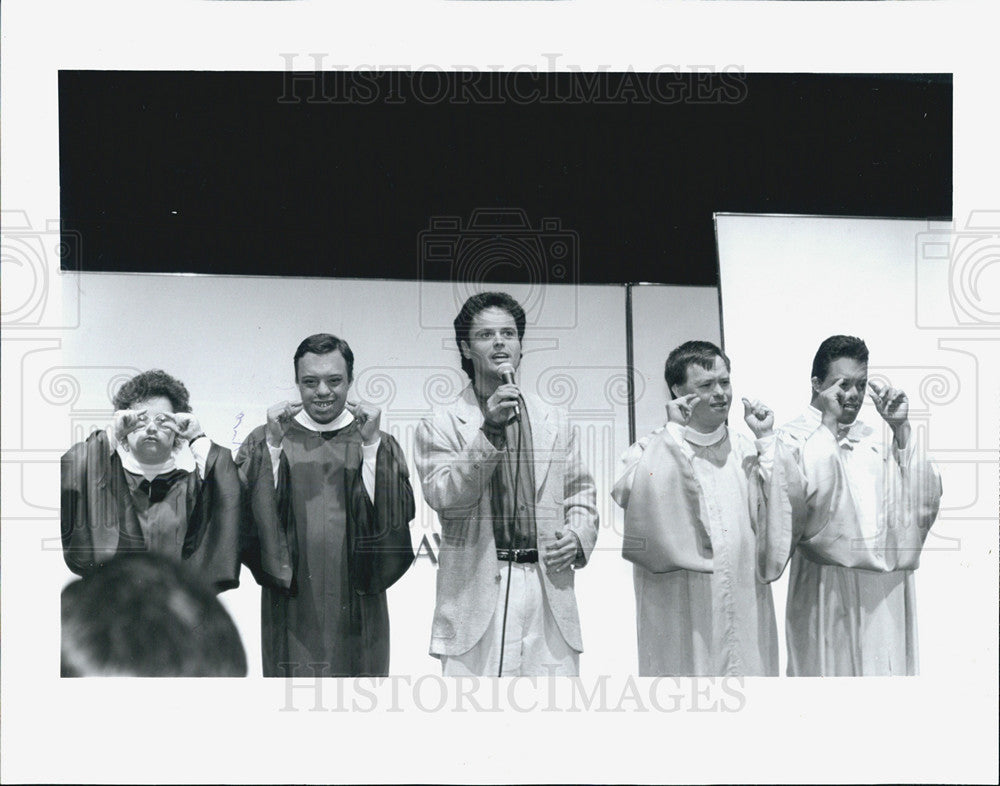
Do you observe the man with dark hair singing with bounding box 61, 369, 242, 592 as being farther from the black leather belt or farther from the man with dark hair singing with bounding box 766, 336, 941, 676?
the man with dark hair singing with bounding box 766, 336, 941, 676

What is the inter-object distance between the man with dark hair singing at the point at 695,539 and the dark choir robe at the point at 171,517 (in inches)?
50.3

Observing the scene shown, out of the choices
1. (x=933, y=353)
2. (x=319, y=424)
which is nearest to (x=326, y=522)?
(x=319, y=424)

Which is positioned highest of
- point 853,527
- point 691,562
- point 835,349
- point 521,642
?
point 835,349

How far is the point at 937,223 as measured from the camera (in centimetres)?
442

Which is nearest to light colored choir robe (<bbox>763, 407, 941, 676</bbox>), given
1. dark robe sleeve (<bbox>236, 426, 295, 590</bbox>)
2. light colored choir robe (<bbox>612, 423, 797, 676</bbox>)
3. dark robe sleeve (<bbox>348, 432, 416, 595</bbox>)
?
light colored choir robe (<bbox>612, 423, 797, 676</bbox>)

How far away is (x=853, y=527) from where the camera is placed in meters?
4.40

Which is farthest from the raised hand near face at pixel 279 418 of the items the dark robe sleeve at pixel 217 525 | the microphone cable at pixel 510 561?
the microphone cable at pixel 510 561

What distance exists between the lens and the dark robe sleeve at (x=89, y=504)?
171 inches

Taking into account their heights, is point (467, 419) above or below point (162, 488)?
above

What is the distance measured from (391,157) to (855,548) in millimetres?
2004

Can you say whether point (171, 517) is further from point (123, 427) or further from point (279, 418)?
point (279, 418)

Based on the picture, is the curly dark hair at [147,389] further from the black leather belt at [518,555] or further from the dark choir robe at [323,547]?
the black leather belt at [518,555]

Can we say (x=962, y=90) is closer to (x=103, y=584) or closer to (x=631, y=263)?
(x=631, y=263)

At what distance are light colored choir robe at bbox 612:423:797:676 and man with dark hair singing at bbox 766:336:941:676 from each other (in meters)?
0.12
